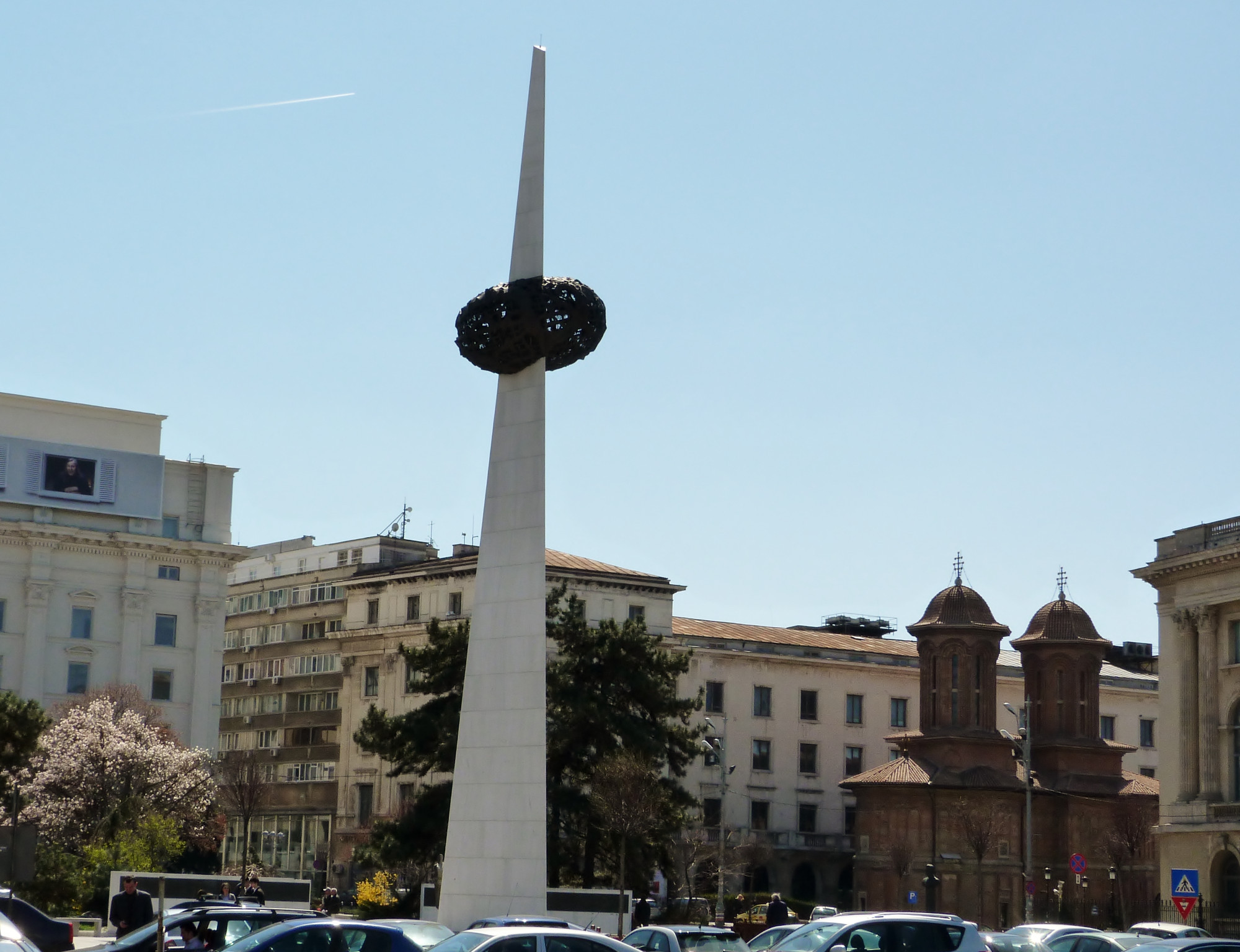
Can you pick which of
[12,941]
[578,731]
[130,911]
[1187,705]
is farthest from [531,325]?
[1187,705]

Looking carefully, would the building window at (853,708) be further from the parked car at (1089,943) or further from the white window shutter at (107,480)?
the parked car at (1089,943)

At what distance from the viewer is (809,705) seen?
93.6 meters

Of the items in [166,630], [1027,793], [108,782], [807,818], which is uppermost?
[166,630]

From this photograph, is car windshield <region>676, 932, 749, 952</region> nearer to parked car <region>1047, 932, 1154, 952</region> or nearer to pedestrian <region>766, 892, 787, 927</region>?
parked car <region>1047, 932, 1154, 952</region>

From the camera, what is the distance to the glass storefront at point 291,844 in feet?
298

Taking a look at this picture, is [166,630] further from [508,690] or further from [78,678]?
[508,690]

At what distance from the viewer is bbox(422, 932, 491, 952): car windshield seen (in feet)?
66.8

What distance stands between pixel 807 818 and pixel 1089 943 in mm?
64188

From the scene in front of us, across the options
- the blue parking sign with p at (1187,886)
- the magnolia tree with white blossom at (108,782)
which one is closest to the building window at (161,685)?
the magnolia tree with white blossom at (108,782)

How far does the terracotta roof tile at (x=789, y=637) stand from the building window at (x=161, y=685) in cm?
2380

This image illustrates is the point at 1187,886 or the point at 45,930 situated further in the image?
the point at 1187,886

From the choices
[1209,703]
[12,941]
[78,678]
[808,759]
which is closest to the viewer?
Answer: [12,941]

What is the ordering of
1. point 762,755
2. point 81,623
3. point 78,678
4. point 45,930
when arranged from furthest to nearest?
point 762,755 < point 81,623 < point 78,678 < point 45,930

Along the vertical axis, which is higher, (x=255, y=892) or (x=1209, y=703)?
(x=1209, y=703)
